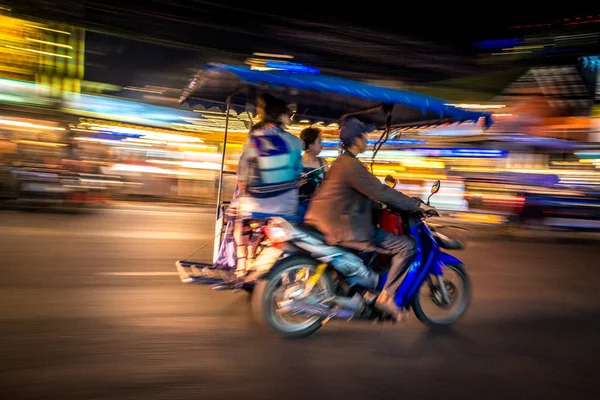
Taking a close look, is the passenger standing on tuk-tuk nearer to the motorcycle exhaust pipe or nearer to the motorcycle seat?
the motorcycle seat

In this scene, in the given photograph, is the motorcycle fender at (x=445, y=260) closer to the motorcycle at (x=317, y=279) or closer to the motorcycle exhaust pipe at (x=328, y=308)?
the motorcycle at (x=317, y=279)

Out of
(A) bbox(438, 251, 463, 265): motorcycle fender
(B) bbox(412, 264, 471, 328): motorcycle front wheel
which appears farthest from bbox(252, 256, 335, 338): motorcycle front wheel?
(A) bbox(438, 251, 463, 265): motorcycle fender

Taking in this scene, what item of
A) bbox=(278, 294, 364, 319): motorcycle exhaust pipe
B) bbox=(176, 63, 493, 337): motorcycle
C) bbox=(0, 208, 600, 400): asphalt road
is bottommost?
bbox=(0, 208, 600, 400): asphalt road

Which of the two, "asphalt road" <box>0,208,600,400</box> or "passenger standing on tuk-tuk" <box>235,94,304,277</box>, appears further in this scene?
"passenger standing on tuk-tuk" <box>235,94,304,277</box>

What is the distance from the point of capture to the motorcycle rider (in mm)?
4824

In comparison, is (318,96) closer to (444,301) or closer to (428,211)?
(428,211)

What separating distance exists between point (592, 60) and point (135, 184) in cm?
1588

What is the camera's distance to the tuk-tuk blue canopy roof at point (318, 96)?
15.5ft

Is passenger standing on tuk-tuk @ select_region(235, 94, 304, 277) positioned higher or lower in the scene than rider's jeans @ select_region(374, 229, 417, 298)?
higher

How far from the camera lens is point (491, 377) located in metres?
4.12

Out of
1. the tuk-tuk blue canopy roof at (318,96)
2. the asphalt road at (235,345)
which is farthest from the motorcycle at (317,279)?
the tuk-tuk blue canopy roof at (318,96)

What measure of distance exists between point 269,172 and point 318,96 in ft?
3.27

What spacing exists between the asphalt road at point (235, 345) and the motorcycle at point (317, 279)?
0.67 ft

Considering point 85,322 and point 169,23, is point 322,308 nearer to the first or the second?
point 85,322
